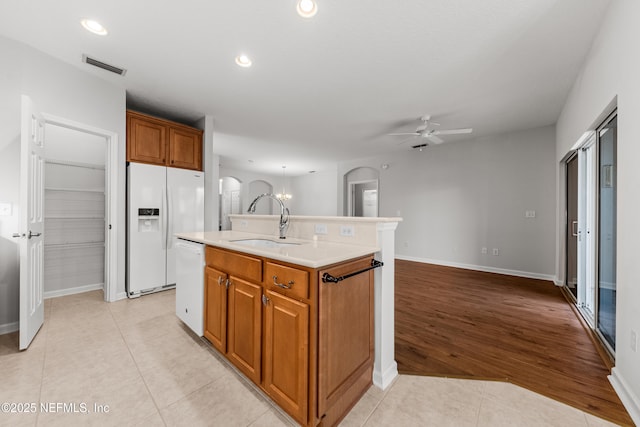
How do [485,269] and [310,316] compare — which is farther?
[485,269]

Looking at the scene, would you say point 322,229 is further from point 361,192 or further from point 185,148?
point 361,192

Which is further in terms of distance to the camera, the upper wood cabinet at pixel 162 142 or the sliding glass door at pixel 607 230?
the upper wood cabinet at pixel 162 142

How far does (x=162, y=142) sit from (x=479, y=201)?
5.56m

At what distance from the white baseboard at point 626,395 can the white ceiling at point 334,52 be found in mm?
2571

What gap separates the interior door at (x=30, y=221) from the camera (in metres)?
1.92

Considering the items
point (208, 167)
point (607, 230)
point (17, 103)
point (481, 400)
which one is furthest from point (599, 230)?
point (17, 103)

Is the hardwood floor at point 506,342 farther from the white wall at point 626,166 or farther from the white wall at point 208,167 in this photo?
the white wall at point 208,167

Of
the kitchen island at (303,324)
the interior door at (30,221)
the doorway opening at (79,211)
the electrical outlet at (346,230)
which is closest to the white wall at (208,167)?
the doorway opening at (79,211)

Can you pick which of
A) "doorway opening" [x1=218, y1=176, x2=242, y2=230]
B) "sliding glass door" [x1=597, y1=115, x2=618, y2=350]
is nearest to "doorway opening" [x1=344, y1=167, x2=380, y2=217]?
"doorway opening" [x1=218, y1=176, x2=242, y2=230]

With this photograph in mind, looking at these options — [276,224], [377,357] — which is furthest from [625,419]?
[276,224]

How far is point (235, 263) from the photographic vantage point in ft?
5.42

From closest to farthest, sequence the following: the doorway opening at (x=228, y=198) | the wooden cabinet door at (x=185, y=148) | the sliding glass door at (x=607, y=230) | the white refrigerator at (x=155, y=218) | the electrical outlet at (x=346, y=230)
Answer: the electrical outlet at (x=346, y=230) < the sliding glass door at (x=607, y=230) < the white refrigerator at (x=155, y=218) < the wooden cabinet door at (x=185, y=148) < the doorway opening at (x=228, y=198)

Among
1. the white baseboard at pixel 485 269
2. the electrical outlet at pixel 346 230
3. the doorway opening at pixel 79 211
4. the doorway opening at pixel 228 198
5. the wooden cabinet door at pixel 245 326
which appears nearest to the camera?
the wooden cabinet door at pixel 245 326

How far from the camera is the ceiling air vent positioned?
2496mm
